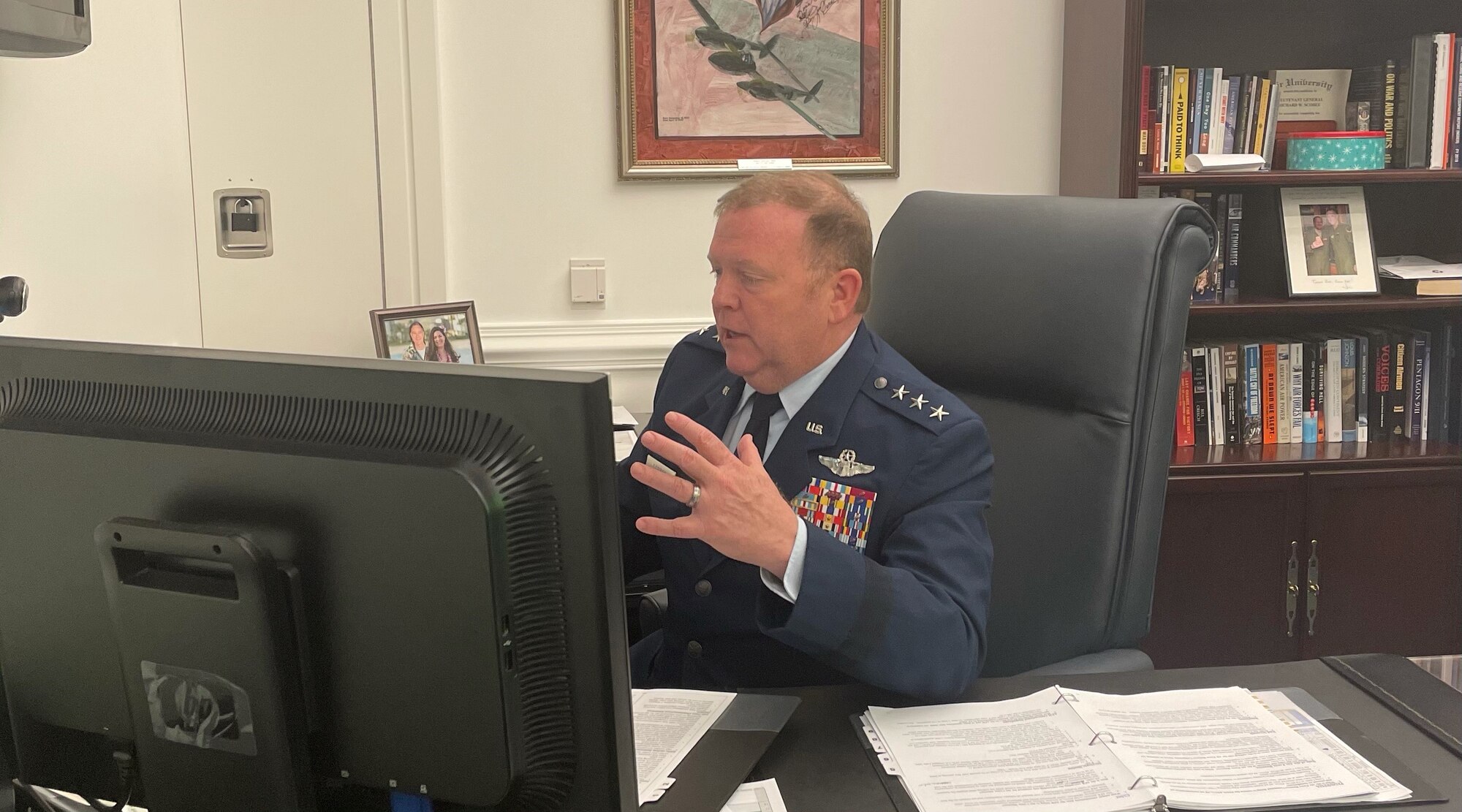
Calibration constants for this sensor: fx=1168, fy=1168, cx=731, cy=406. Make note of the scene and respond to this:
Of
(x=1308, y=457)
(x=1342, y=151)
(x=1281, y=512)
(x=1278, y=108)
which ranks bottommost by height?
(x=1281, y=512)

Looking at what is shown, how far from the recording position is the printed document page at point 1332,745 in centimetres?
95

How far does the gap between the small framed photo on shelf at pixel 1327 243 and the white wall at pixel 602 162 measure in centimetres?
57

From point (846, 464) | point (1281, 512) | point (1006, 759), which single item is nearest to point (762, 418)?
point (846, 464)

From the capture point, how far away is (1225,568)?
2.58 m

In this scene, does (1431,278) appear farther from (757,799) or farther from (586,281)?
(757,799)

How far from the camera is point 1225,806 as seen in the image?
0.94m

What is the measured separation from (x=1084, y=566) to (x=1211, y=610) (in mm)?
1305

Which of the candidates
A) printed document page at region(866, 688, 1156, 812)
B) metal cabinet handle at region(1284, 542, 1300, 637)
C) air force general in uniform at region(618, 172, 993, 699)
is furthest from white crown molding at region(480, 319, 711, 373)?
printed document page at region(866, 688, 1156, 812)

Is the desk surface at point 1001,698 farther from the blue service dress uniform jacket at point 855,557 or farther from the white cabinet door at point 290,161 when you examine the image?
the white cabinet door at point 290,161

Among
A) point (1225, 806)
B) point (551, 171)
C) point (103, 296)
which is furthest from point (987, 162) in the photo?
point (1225, 806)

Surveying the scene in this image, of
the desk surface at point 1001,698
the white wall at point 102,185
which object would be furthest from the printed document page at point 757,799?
the white wall at point 102,185

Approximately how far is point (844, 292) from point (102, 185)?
1.19 m

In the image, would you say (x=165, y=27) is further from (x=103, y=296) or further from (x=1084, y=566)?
(x=1084, y=566)

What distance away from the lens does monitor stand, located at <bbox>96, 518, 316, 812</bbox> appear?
726 millimetres
